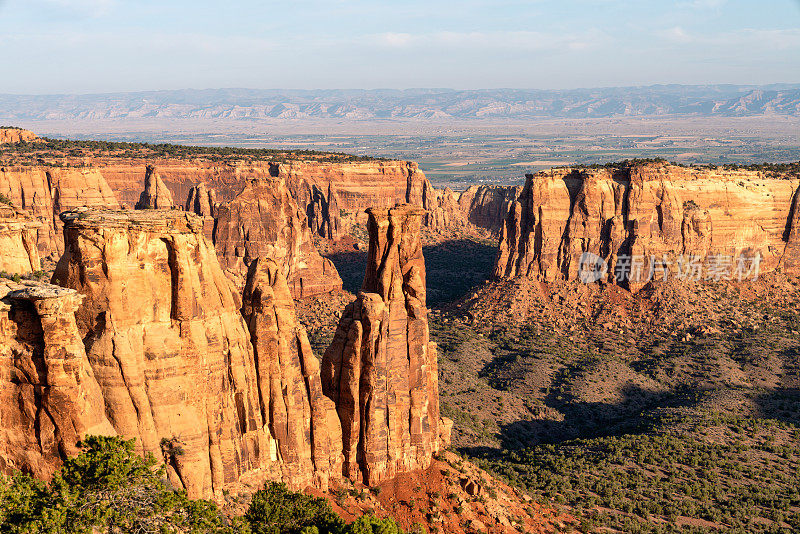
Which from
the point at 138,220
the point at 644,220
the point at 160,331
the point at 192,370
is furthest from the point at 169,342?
the point at 644,220

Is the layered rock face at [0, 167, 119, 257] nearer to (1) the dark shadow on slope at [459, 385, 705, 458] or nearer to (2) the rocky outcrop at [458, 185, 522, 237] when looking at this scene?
(1) the dark shadow on slope at [459, 385, 705, 458]

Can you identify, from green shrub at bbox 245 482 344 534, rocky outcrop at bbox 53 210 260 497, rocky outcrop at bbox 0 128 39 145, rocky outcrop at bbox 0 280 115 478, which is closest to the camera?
rocky outcrop at bbox 0 280 115 478

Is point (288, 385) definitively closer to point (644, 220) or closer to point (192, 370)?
point (192, 370)

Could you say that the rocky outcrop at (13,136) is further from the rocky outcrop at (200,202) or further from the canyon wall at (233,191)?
the rocky outcrop at (200,202)

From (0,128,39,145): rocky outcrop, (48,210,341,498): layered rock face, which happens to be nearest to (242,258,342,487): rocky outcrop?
(48,210,341,498): layered rock face

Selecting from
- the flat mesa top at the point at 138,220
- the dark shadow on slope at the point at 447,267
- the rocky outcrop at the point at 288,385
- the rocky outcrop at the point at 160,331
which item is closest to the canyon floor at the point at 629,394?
the dark shadow on slope at the point at 447,267

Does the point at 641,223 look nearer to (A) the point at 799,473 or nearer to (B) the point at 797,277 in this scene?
(B) the point at 797,277

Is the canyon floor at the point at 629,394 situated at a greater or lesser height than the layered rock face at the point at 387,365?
lesser
